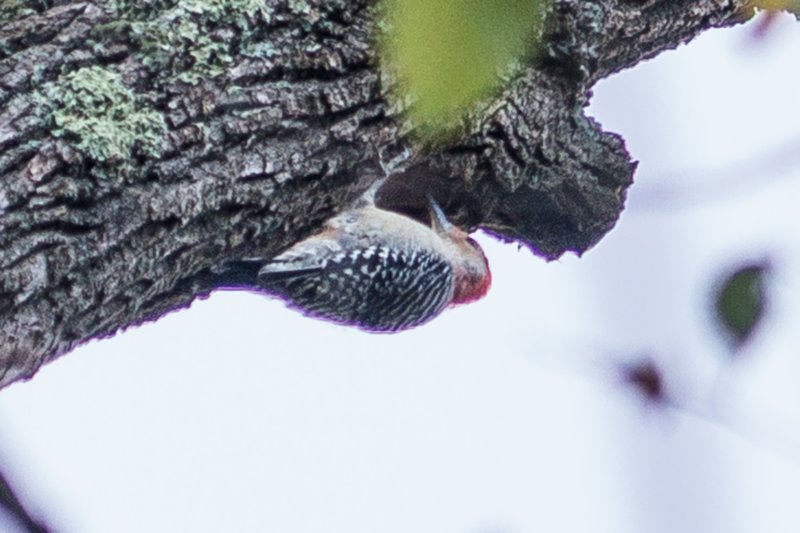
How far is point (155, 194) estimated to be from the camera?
7.68ft

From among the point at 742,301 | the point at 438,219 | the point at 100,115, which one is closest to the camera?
the point at 742,301

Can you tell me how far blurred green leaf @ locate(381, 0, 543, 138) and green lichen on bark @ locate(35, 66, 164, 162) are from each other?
1706mm

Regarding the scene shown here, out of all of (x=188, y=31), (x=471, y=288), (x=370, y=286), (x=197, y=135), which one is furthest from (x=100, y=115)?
(x=471, y=288)

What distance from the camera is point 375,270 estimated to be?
4406mm

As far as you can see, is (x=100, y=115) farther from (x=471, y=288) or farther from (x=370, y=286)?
(x=471, y=288)

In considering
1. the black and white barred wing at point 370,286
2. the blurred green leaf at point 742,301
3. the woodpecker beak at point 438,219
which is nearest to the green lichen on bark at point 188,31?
the woodpecker beak at point 438,219

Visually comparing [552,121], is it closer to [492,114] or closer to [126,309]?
[492,114]

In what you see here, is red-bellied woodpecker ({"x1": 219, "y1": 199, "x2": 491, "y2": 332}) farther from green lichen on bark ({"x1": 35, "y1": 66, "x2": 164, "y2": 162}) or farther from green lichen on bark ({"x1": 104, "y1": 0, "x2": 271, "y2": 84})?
green lichen on bark ({"x1": 35, "y1": 66, "x2": 164, "y2": 162})

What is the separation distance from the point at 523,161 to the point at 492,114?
10.6 inches

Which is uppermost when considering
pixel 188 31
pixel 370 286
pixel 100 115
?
pixel 188 31

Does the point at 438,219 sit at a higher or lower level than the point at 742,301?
higher

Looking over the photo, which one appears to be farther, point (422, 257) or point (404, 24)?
point (422, 257)

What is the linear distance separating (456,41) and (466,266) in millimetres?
4315

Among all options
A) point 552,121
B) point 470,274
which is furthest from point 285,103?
point 470,274
